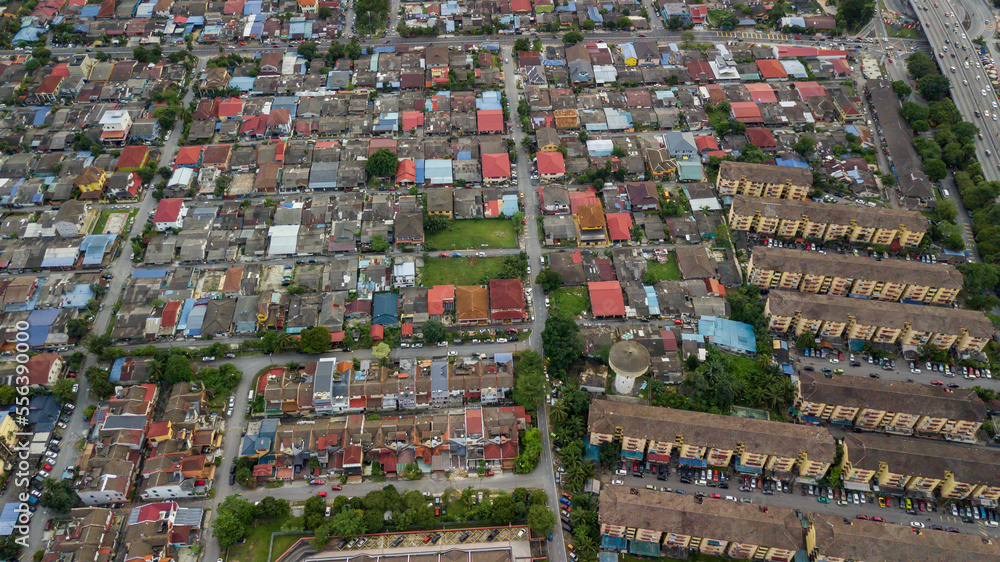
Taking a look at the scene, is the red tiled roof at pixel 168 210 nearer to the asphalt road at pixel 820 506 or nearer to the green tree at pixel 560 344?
the green tree at pixel 560 344

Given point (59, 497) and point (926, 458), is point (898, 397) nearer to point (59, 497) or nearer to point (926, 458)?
point (926, 458)

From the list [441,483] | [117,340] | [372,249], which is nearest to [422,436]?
[441,483]

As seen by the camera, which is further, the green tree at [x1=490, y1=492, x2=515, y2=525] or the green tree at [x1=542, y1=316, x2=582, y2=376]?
the green tree at [x1=542, y1=316, x2=582, y2=376]

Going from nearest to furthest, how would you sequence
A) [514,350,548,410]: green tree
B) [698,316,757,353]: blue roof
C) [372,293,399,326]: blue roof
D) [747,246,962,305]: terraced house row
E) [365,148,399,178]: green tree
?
[514,350,548,410]: green tree < [698,316,757,353]: blue roof < [747,246,962,305]: terraced house row < [372,293,399,326]: blue roof < [365,148,399,178]: green tree

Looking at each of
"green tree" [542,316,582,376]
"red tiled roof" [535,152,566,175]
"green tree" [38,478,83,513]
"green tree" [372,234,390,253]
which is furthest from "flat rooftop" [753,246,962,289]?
"green tree" [38,478,83,513]

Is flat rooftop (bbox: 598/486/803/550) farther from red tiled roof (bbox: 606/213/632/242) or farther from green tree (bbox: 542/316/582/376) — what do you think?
red tiled roof (bbox: 606/213/632/242)

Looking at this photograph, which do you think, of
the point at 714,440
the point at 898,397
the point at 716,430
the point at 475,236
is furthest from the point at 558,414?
the point at 898,397
